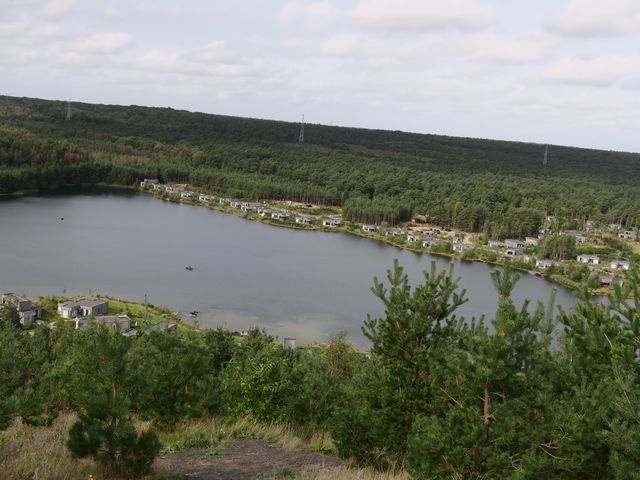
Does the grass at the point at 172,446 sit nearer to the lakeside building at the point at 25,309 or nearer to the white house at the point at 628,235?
the lakeside building at the point at 25,309

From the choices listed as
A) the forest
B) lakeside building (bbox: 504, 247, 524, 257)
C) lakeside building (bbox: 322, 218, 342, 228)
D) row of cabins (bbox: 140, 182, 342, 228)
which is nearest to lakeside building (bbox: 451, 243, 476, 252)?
lakeside building (bbox: 504, 247, 524, 257)

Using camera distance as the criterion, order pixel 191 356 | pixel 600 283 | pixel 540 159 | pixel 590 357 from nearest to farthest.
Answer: pixel 590 357
pixel 191 356
pixel 600 283
pixel 540 159

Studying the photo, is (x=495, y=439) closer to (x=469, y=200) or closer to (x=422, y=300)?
(x=422, y=300)

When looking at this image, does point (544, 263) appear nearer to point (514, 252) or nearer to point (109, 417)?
point (514, 252)

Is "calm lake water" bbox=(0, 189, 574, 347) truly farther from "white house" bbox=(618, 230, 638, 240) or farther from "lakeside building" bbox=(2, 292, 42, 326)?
"white house" bbox=(618, 230, 638, 240)

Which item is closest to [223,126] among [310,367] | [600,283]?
[600,283]

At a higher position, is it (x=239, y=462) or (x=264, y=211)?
(x=239, y=462)

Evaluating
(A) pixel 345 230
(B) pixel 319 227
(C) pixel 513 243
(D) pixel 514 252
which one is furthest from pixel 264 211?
(D) pixel 514 252
